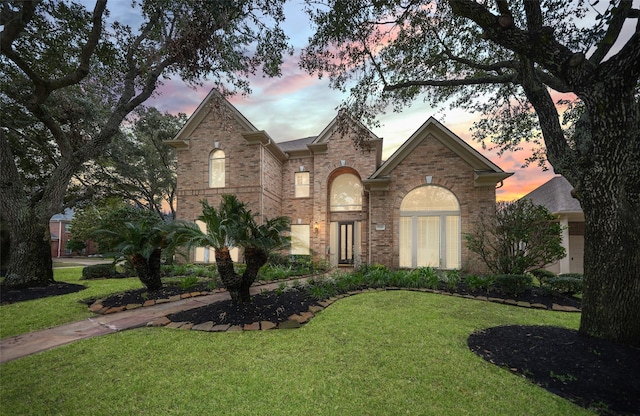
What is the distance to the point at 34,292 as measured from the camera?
715cm

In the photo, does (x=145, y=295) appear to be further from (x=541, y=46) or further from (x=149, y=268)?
(x=541, y=46)

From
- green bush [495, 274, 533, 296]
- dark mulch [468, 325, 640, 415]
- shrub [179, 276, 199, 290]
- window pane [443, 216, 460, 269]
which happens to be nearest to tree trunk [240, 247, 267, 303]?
shrub [179, 276, 199, 290]

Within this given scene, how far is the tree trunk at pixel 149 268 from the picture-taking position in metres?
6.46

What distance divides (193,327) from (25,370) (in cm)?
188

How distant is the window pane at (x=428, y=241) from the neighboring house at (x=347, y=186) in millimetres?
41

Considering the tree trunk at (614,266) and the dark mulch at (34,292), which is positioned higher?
the tree trunk at (614,266)

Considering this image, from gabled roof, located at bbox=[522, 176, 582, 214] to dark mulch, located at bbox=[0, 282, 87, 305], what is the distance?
1580 cm

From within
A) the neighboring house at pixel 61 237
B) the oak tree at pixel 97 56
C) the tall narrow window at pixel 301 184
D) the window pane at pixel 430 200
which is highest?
the oak tree at pixel 97 56

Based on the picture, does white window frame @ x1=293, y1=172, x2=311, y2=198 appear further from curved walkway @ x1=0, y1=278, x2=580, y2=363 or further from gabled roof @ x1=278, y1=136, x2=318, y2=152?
curved walkway @ x1=0, y1=278, x2=580, y2=363

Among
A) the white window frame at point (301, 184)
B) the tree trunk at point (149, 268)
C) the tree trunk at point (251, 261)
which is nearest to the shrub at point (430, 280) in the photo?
the tree trunk at point (251, 261)

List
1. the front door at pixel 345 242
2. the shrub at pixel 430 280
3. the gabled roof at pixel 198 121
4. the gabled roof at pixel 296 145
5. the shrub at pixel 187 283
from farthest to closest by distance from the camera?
1. the gabled roof at pixel 296 145
2. the front door at pixel 345 242
3. the gabled roof at pixel 198 121
4. the shrub at pixel 430 280
5. the shrub at pixel 187 283

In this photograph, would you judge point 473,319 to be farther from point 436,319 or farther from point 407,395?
point 407,395

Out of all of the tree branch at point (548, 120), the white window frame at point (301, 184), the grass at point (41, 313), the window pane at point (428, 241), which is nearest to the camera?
the tree branch at point (548, 120)

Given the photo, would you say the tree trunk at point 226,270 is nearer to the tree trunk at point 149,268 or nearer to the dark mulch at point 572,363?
the tree trunk at point 149,268
